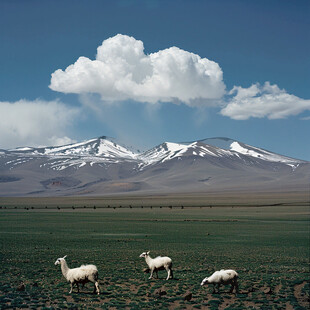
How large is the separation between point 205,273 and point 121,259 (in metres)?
6.75

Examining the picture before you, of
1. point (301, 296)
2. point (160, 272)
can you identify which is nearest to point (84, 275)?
point (160, 272)

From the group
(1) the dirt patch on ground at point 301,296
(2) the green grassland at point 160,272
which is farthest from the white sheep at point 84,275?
(1) the dirt patch on ground at point 301,296

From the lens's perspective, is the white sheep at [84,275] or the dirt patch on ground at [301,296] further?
the white sheep at [84,275]

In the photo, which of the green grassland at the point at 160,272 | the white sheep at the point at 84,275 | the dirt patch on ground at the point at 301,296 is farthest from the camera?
the white sheep at the point at 84,275

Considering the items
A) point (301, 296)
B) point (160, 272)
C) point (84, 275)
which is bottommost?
point (301, 296)

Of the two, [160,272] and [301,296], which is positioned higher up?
[160,272]

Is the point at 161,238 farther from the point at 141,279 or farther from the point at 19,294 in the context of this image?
the point at 19,294

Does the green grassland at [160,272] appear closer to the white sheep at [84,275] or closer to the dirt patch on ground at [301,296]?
the dirt patch on ground at [301,296]

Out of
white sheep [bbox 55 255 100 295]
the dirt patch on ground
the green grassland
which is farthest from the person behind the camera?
white sheep [bbox 55 255 100 295]

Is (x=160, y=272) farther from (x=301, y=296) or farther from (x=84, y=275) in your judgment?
(x=301, y=296)

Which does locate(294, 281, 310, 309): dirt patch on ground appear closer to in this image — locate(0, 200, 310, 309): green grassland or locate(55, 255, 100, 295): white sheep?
locate(0, 200, 310, 309): green grassland

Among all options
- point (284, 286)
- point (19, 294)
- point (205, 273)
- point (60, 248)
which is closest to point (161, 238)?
point (60, 248)

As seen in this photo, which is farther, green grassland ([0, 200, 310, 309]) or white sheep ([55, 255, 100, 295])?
white sheep ([55, 255, 100, 295])

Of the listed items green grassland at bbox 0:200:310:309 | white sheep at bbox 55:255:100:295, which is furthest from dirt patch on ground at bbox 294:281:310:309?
white sheep at bbox 55:255:100:295
